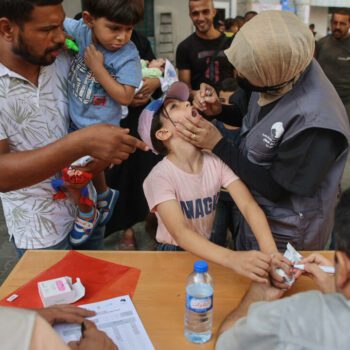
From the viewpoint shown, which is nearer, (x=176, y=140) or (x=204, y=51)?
(x=176, y=140)

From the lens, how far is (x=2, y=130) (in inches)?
58.4

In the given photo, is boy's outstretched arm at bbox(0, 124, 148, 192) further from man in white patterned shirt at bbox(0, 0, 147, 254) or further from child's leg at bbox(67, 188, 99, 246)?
child's leg at bbox(67, 188, 99, 246)

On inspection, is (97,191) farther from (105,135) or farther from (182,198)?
(105,135)

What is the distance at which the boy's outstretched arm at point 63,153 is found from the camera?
1347 millimetres

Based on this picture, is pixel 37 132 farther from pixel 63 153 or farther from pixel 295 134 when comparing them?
pixel 295 134

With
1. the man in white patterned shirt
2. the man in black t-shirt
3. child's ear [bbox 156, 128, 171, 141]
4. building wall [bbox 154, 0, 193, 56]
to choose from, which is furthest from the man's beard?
building wall [bbox 154, 0, 193, 56]

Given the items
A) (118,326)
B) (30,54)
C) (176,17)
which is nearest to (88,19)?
(30,54)

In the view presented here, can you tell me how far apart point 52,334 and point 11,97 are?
112cm

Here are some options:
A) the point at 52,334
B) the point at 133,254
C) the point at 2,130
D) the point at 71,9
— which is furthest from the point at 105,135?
the point at 71,9

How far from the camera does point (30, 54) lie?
58.2 inches

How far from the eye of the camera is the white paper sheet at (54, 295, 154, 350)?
1.22 m

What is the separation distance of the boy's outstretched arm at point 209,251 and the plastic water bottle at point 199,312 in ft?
0.46

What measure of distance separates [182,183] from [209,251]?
0.34 metres

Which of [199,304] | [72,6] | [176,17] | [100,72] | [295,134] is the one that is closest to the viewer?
[199,304]
